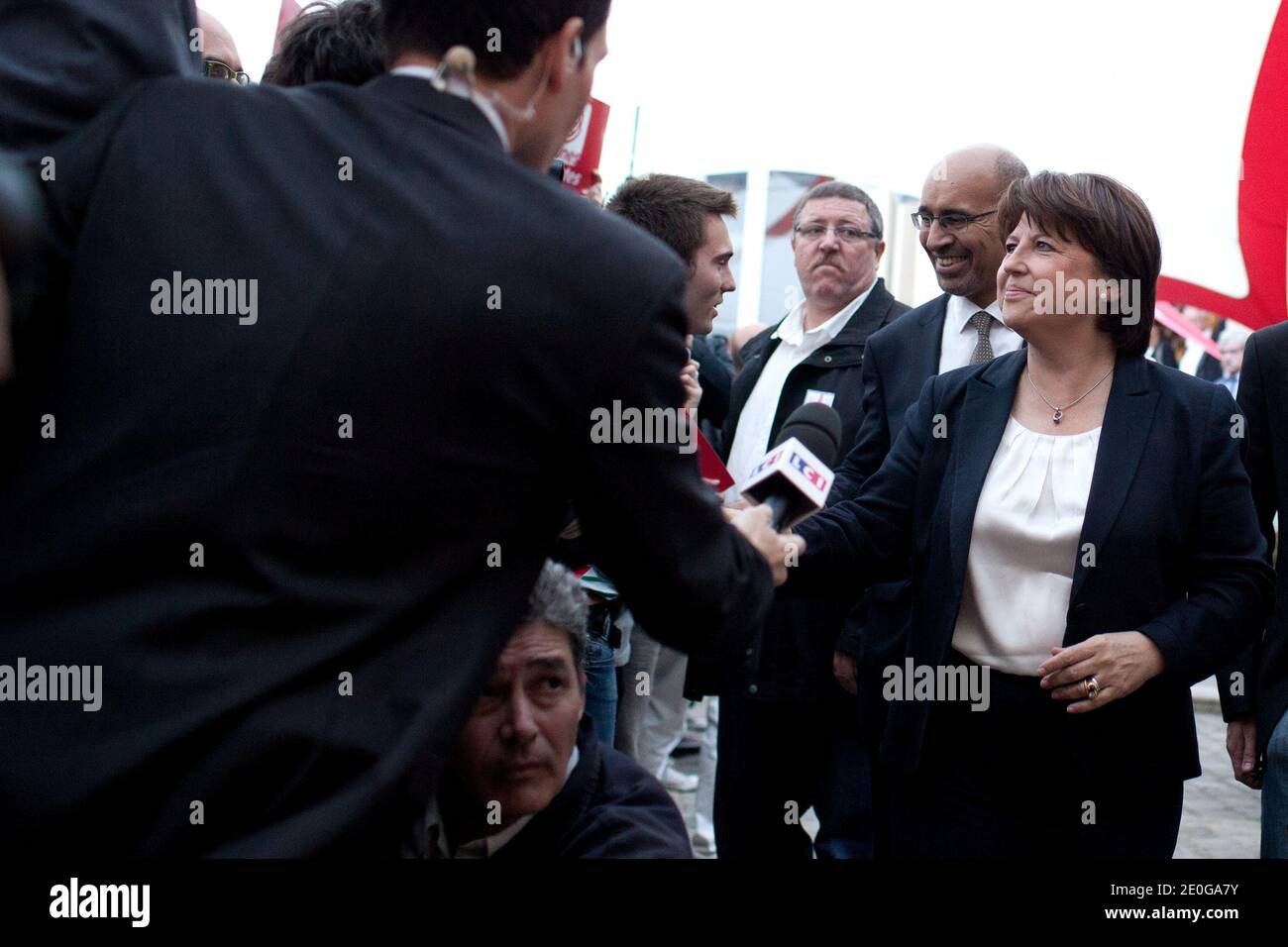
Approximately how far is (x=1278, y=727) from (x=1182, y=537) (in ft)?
2.68

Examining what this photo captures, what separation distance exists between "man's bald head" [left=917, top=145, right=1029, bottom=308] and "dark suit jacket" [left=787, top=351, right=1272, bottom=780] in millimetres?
1212

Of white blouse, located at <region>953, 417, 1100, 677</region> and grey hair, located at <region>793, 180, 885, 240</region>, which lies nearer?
white blouse, located at <region>953, 417, 1100, 677</region>

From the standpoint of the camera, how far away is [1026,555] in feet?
11.0

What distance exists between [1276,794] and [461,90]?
2.87 m

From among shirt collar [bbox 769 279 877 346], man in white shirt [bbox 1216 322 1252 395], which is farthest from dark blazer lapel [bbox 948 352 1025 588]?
man in white shirt [bbox 1216 322 1252 395]

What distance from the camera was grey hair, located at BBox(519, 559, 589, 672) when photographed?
106 inches

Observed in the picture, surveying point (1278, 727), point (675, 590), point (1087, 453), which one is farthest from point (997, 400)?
point (675, 590)

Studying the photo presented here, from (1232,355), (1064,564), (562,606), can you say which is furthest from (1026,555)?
(1232,355)

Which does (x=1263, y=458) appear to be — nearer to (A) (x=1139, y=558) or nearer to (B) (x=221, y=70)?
(A) (x=1139, y=558)

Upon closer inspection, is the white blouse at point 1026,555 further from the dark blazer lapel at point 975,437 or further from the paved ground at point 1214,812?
the paved ground at point 1214,812

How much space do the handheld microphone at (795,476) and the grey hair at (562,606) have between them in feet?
1.80

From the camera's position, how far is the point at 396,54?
6.17 ft

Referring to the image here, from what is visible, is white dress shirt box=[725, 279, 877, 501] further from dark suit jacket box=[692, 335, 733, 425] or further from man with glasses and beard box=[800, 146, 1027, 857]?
dark suit jacket box=[692, 335, 733, 425]
